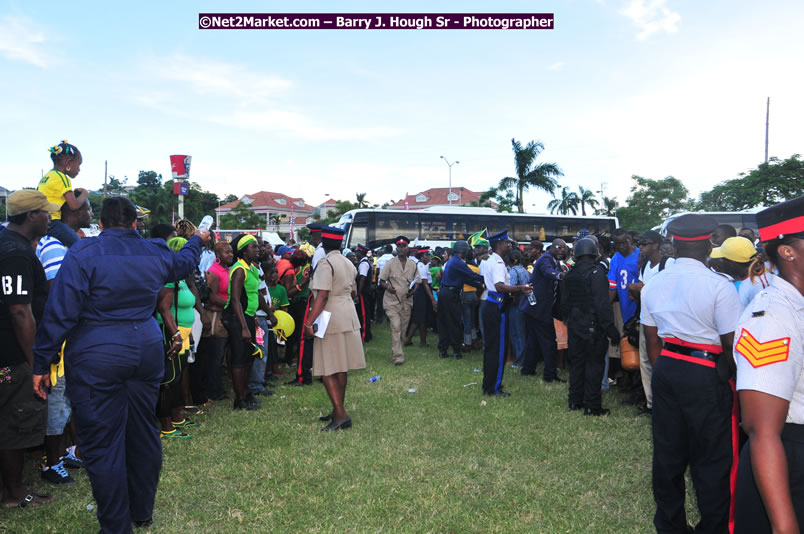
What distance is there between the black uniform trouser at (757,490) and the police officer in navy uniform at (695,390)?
1.22 m

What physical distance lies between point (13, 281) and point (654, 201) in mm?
58239

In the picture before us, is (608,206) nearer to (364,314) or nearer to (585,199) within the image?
(585,199)

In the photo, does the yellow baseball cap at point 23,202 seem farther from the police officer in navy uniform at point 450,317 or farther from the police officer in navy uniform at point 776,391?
the police officer in navy uniform at point 450,317

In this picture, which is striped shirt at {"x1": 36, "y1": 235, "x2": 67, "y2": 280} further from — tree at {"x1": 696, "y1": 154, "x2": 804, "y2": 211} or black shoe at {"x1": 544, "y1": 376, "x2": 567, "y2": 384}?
tree at {"x1": 696, "y1": 154, "x2": 804, "y2": 211}

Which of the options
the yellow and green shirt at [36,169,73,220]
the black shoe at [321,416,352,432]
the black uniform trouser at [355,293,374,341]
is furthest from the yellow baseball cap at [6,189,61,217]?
the black uniform trouser at [355,293,374,341]

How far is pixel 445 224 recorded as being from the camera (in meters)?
24.4

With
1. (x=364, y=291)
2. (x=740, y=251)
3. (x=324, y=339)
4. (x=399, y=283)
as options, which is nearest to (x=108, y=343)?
(x=324, y=339)

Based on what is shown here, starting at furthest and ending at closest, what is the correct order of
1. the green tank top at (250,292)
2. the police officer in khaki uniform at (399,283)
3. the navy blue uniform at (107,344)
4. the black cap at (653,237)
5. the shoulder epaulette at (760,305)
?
the police officer in khaki uniform at (399,283) < the green tank top at (250,292) < the black cap at (653,237) < the navy blue uniform at (107,344) < the shoulder epaulette at (760,305)

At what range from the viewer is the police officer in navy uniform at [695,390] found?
9.79ft

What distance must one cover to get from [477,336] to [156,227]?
7777 mm

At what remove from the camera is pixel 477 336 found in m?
11.4

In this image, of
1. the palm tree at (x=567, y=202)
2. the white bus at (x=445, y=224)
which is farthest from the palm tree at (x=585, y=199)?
the white bus at (x=445, y=224)

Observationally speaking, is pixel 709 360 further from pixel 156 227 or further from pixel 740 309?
pixel 156 227

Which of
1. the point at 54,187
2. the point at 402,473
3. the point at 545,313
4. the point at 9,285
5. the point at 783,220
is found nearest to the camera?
the point at 783,220
